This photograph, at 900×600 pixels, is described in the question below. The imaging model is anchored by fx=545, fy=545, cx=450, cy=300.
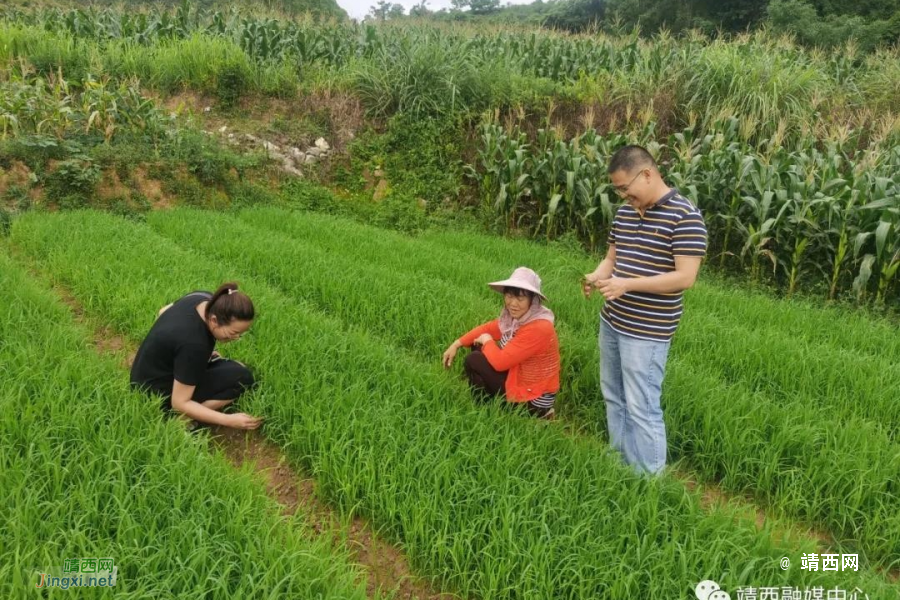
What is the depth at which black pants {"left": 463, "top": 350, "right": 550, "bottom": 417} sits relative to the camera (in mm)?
3432

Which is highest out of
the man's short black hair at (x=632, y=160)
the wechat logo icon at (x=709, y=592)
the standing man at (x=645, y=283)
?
the man's short black hair at (x=632, y=160)

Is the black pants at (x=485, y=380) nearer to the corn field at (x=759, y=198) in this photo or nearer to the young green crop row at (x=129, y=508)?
the young green crop row at (x=129, y=508)

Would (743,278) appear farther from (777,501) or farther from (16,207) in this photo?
(16,207)

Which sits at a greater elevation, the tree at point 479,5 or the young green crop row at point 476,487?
the tree at point 479,5

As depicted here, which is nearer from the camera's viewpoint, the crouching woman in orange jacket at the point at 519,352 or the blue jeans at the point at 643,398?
the blue jeans at the point at 643,398

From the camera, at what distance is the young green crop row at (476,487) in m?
2.21

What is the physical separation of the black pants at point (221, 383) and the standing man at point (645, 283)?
83.7 inches

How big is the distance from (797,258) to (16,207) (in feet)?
30.6

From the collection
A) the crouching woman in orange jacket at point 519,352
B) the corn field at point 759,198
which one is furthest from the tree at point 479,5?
the crouching woman in orange jacket at point 519,352

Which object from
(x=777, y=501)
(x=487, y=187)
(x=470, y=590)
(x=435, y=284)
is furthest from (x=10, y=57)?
(x=777, y=501)

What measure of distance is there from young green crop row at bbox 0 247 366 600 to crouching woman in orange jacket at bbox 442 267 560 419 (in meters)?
1.45

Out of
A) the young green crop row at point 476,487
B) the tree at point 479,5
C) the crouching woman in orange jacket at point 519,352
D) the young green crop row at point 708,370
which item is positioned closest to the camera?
the young green crop row at point 476,487

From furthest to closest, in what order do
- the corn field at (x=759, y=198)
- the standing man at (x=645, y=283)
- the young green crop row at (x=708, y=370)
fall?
1. the corn field at (x=759, y=198)
2. the young green crop row at (x=708, y=370)
3. the standing man at (x=645, y=283)

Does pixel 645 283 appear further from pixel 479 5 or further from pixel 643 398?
pixel 479 5
